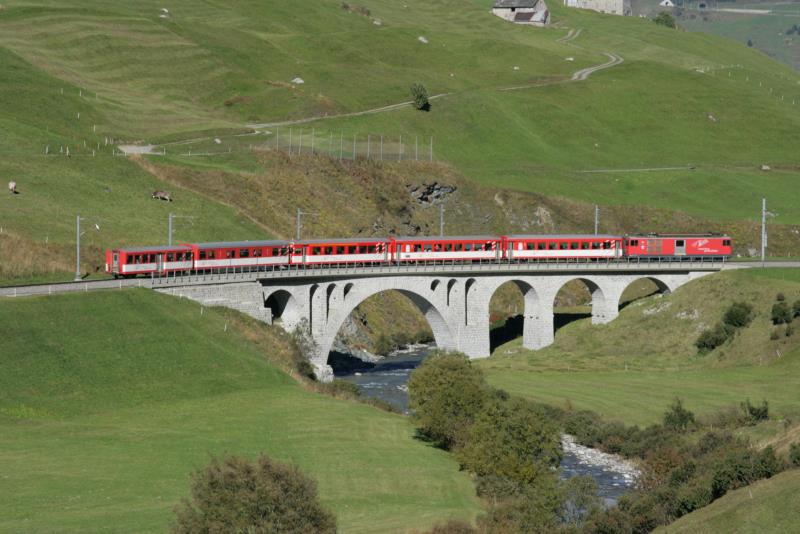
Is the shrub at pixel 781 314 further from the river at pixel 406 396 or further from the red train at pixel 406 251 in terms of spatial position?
the river at pixel 406 396

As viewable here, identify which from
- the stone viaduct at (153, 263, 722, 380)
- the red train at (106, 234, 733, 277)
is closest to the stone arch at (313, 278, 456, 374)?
the stone viaduct at (153, 263, 722, 380)

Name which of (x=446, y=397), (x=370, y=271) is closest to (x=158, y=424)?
(x=446, y=397)

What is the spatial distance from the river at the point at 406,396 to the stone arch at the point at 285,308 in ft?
24.3

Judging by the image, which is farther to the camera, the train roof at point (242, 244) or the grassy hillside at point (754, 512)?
the train roof at point (242, 244)

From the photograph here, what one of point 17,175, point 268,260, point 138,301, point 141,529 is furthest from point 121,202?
point 141,529

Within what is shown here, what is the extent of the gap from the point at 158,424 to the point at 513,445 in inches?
849

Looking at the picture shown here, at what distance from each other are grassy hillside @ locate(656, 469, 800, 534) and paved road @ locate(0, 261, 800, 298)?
53072mm

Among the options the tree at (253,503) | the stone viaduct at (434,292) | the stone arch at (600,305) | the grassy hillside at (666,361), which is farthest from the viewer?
the stone arch at (600,305)

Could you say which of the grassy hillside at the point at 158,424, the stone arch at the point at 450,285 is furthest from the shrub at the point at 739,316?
the grassy hillside at the point at 158,424

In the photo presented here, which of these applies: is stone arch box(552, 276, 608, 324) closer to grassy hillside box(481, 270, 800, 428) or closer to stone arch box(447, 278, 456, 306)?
grassy hillside box(481, 270, 800, 428)

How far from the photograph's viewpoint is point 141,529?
63719 millimetres

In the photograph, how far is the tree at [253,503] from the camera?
56.0 m

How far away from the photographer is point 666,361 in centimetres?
12588

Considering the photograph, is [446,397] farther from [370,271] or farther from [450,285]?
[450,285]
